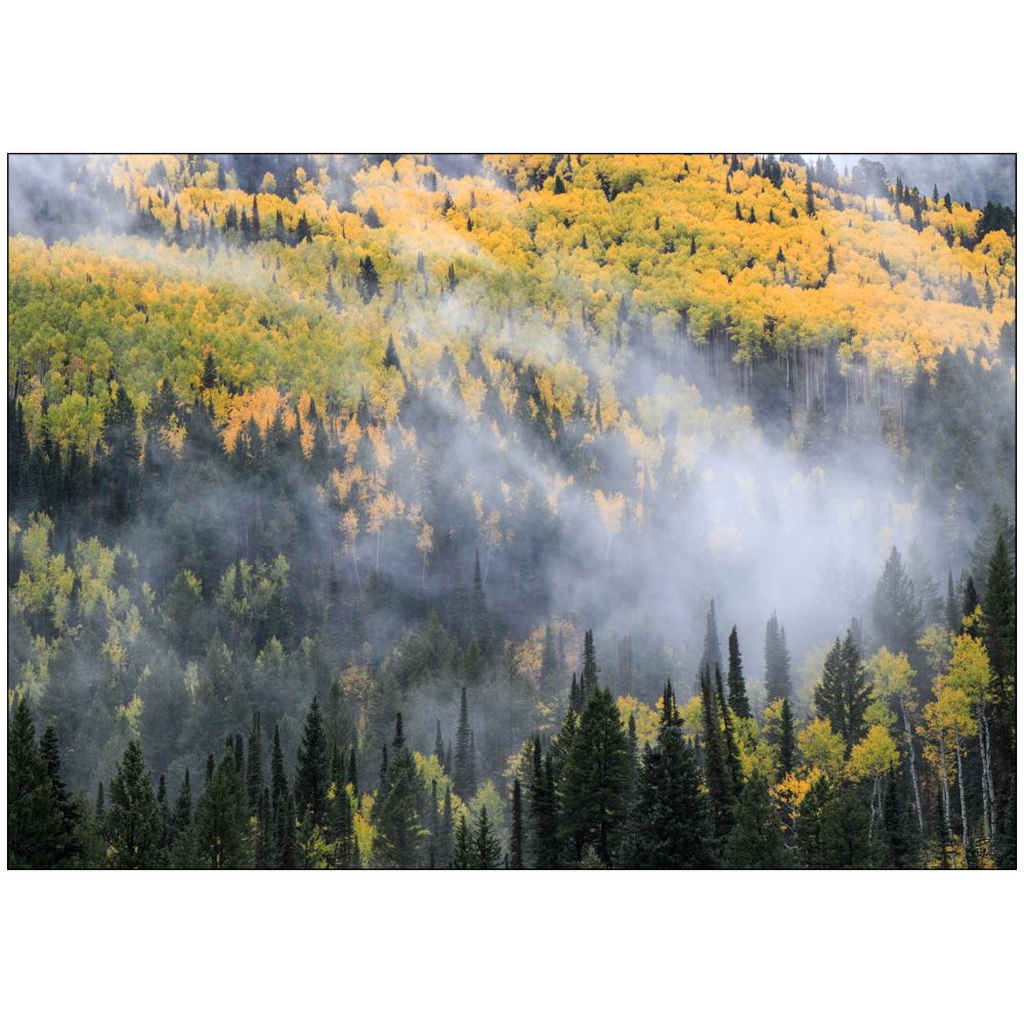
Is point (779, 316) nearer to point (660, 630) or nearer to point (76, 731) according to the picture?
point (660, 630)

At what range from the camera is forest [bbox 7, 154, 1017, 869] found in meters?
12.5

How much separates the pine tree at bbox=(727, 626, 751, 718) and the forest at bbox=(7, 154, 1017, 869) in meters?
0.04

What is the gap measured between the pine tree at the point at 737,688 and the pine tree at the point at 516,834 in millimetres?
2376

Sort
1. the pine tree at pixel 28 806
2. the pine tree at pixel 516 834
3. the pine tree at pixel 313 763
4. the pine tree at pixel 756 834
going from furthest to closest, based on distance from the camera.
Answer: the pine tree at pixel 313 763
the pine tree at pixel 516 834
the pine tree at pixel 756 834
the pine tree at pixel 28 806

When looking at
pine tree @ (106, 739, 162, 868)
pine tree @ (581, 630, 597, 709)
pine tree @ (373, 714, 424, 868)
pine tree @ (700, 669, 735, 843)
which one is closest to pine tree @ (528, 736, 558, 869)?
pine tree @ (581, 630, 597, 709)

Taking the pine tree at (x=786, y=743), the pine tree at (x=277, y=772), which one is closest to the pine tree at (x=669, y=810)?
the pine tree at (x=786, y=743)

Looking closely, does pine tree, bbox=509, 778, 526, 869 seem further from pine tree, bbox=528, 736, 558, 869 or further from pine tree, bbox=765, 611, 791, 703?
pine tree, bbox=765, 611, 791, 703

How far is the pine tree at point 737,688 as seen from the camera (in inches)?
499

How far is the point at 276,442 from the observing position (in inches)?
523

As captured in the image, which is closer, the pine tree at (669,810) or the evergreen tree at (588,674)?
the pine tree at (669,810)

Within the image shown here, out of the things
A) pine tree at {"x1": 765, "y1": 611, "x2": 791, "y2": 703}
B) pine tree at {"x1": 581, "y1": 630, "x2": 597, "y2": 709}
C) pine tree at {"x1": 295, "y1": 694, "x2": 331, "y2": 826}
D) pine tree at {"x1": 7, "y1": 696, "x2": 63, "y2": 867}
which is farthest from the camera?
pine tree at {"x1": 581, "y1": 630, "x2": 597, "y2": 709}

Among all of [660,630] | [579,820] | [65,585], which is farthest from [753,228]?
[65,585]

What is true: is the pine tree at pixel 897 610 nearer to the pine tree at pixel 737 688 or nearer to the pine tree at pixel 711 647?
the pine tree at pixel 737 688

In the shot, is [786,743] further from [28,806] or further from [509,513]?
[28,806]
